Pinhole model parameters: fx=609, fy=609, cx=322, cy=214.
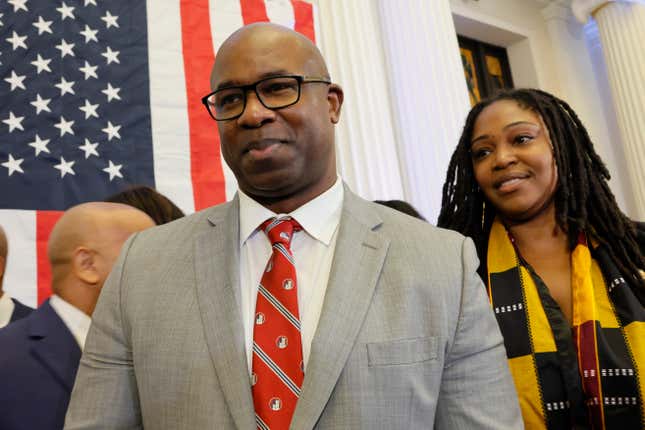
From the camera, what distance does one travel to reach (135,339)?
3.51ft

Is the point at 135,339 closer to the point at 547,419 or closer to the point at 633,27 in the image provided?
the point at 547,419

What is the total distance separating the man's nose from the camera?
1114 millimetres

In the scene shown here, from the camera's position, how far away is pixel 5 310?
2004 mm

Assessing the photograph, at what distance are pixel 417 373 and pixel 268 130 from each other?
51cm

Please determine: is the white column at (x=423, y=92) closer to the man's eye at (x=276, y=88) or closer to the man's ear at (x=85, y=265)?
the man's ear at (x=85, y=265)

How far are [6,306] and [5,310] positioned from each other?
0.07 ft

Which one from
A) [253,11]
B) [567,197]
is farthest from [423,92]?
[567,197]

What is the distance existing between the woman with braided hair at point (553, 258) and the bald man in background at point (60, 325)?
1005 millimetres

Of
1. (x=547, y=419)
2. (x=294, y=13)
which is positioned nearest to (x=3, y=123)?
(x=294, y=13)

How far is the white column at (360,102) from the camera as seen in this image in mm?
3365

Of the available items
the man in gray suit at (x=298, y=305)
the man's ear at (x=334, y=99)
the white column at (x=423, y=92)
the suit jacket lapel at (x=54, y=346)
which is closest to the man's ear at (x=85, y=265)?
the suit jacket lapel at (x=54, y=346)

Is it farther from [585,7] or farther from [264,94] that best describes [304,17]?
[585,7]

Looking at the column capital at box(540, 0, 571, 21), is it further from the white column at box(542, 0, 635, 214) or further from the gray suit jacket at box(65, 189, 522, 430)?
the gray suit jacket at box(65, 189, 522, 430)

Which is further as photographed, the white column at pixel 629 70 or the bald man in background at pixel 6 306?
the white column at pixel 629 70
